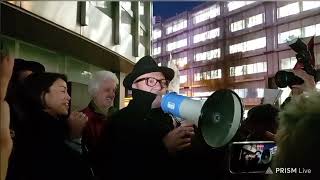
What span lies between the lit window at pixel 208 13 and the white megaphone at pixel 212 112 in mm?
447

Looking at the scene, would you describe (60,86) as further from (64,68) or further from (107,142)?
(107,142)

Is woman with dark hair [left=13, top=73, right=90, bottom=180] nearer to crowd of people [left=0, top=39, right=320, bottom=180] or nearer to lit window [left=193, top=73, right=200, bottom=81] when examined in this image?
crowd of people [left=0, top=39, right=320, bottom=180]

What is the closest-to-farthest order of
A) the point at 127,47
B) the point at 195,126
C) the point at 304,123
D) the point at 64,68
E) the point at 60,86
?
the point at 304,123 < the point at 195,126 < the point at 60,86 < the point at 64,68 < the point at 127,47

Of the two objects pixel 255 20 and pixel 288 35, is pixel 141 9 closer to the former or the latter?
pixel 255 20

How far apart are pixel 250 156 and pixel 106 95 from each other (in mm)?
584

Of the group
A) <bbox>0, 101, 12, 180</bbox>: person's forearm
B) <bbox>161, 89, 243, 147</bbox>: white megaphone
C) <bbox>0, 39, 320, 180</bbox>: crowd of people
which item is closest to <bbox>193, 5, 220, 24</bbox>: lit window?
<bbox>0, 39, 320, 180</bbox>: crowd of people

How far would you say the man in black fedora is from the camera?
1245mm

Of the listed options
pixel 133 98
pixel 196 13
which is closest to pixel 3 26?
pixel 133 98

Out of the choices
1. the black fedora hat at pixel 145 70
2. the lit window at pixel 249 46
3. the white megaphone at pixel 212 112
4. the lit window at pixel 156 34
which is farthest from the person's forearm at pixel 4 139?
the lit window at pixel 249 46

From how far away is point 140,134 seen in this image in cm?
128

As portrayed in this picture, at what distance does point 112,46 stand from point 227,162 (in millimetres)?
648

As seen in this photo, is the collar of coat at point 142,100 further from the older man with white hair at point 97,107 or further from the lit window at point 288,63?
the lit window at point 288,63

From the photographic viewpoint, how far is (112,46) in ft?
4.77

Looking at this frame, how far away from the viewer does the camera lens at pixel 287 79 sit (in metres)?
1.40
